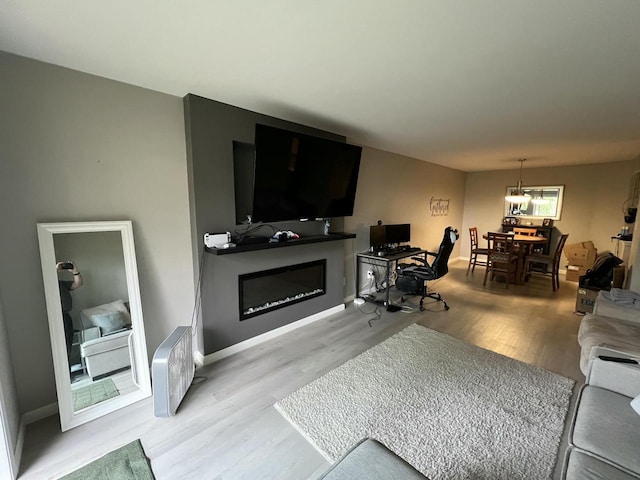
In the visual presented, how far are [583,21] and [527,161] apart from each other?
15.7 feet

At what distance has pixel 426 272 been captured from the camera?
3.97 metres

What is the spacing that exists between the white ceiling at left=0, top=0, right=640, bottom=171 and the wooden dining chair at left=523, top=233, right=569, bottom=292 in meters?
2.47

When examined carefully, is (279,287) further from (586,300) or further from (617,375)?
(586,300)

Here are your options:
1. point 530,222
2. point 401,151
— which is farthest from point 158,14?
point 530,222

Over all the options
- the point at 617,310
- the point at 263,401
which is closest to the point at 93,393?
the point at 263,401

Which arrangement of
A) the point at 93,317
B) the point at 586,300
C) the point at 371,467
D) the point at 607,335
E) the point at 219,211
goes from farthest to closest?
the point at 586,300 → the point at 219,211 → the point at 607,335 → the point at 93,317 → the point at 371,467

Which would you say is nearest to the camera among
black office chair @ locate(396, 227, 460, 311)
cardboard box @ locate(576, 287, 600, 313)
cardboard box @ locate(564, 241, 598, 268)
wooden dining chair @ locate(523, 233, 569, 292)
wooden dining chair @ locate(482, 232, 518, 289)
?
cardboard box @ locate(576, 287, 600, 313)

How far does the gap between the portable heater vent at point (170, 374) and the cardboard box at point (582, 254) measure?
22.0 ft

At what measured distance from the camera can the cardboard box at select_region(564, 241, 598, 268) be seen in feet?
17.0

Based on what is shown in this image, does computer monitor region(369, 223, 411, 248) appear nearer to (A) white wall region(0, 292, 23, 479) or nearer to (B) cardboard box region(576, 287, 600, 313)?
(B) cardboard box region(576, 287, 600, 313)

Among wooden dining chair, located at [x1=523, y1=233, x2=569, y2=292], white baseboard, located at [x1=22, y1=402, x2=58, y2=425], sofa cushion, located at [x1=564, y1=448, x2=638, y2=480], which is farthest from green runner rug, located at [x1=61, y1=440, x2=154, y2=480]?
wooden dining chair, located at [x1=523, y1=233, x2=569, y2=292]

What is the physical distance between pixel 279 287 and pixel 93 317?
5.34 ft

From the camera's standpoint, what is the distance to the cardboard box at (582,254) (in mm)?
5172

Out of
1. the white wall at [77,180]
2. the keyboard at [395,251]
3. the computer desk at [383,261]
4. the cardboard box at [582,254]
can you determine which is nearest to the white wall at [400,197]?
the computer desk at [383,261]
